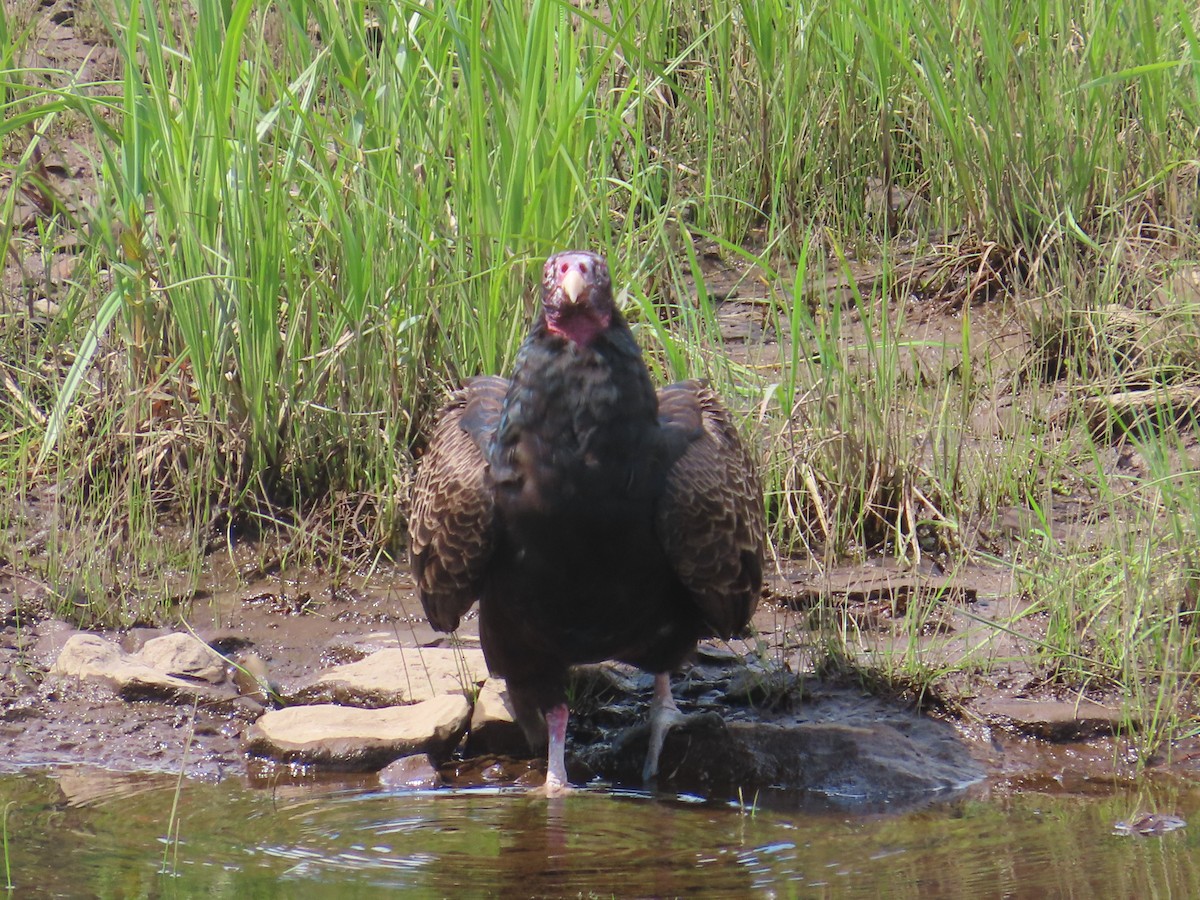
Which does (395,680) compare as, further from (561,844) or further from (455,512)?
(561,844)

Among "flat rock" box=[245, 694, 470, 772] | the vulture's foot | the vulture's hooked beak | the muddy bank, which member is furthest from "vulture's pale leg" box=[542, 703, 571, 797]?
the vulture's hooked beak

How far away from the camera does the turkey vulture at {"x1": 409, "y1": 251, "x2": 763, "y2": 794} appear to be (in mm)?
3758

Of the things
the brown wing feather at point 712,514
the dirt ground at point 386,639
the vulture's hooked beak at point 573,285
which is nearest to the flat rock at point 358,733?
the dirt ground at point 386,639

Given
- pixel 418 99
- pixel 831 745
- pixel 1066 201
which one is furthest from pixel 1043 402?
pixel 418 99

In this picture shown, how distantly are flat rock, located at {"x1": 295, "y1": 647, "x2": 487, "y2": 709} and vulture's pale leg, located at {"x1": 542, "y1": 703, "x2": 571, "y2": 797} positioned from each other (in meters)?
0.37

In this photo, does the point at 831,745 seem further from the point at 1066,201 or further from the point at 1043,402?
the point at 1066,201

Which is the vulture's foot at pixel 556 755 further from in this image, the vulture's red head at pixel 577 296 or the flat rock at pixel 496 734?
the vulture's red head at pixel 577 296

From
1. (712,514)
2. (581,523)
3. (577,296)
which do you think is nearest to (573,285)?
(577,296)

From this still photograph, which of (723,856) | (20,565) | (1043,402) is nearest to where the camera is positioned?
(723,856)

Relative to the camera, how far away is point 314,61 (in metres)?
5.14

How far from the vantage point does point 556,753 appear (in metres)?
4.04

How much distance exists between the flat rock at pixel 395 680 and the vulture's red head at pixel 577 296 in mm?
1173

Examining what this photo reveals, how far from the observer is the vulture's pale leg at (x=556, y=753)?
3953 millimetres

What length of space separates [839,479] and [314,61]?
2.23 metres
